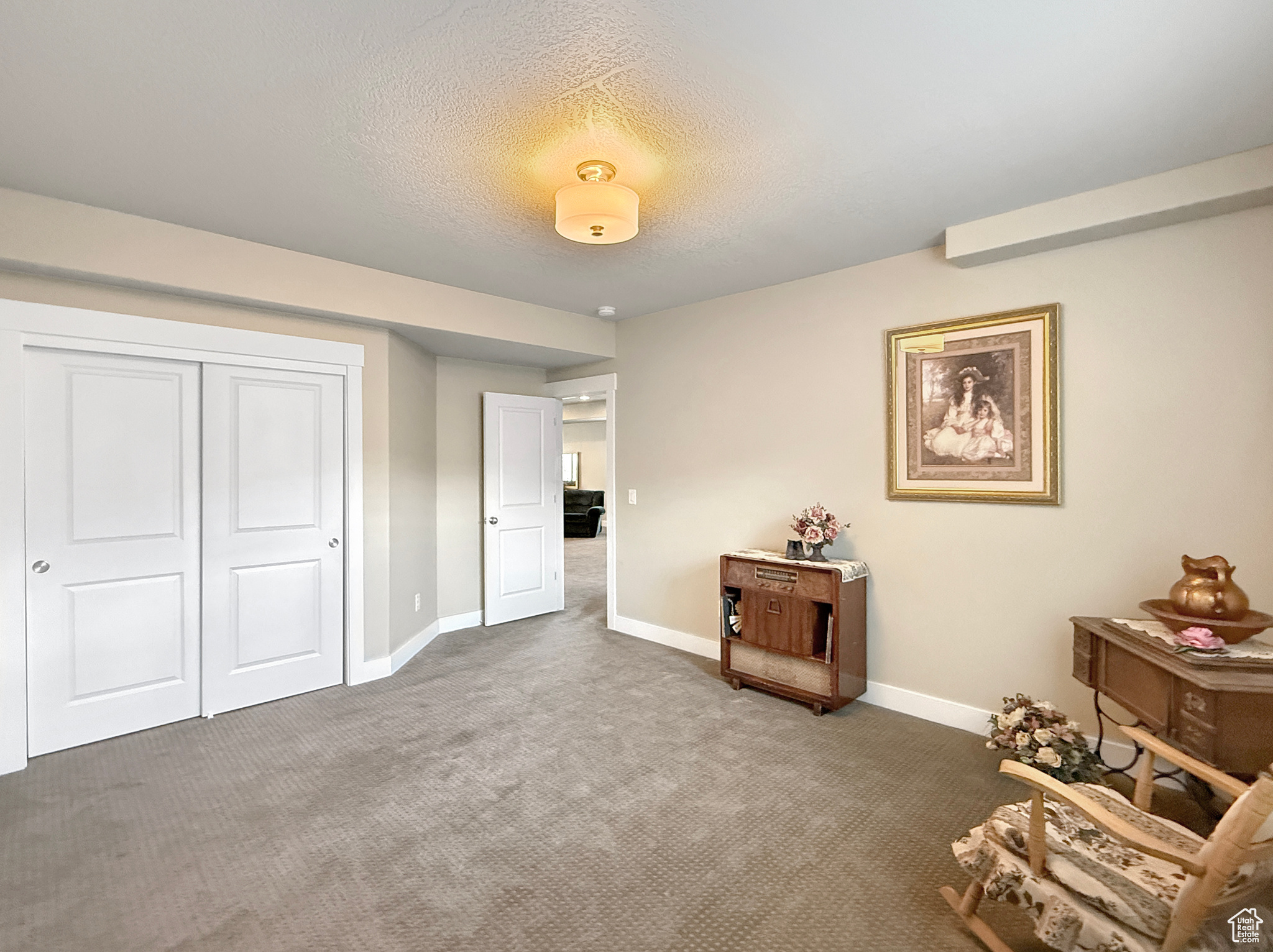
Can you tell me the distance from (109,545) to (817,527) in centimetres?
387

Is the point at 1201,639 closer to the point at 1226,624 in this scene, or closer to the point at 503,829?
the point at 1226,624

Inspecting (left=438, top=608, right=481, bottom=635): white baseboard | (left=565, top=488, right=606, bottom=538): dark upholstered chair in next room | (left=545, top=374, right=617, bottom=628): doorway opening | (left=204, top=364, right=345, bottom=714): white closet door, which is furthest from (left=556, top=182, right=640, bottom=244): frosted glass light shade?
(left=565, top=488, right=606, bottom=538): dark upholstered chair in next room

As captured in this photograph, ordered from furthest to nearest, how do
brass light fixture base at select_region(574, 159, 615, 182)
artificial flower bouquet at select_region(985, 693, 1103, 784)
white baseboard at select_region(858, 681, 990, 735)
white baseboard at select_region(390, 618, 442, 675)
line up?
white baseboard at select_region(390, 618, 442, 675), white baseboard at select_region(858, 681, 990, 735), artificial flower bouquet at select_region(985, 693, 1103, 784), brass light fixture base at select_region(574, 159, 615, 182)

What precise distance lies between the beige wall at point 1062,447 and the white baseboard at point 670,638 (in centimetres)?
7

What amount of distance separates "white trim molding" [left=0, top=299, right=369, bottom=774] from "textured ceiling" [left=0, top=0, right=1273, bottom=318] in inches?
23.3

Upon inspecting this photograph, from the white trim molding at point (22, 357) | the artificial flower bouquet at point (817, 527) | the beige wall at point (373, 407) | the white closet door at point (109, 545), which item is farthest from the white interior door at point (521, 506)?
the artificial flower bouquet at point (817, 527)

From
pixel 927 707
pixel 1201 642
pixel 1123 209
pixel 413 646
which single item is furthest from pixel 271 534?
pixel 1123 209

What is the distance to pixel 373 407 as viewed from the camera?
388 centimetres

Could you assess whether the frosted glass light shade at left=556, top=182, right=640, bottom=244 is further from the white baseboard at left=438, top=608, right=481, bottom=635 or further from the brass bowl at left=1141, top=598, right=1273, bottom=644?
the white baseboard at left=438, top=608, right=481, bottom=635

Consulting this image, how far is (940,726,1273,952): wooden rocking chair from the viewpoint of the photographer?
1.23 m

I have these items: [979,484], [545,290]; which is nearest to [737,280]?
[545,290]

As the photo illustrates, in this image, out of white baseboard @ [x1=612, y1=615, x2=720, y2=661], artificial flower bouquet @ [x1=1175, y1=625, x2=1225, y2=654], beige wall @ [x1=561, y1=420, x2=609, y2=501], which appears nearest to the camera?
artificial flower bouquet @ [x1=1175, y1=625, x2=1225, y2=654]

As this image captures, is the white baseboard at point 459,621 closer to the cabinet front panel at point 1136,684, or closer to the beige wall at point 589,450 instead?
the cabinet front panel at point 1136,684

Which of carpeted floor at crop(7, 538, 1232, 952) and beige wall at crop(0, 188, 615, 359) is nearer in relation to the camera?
carpeted floor at crop(7, 538, 1232, 952)
